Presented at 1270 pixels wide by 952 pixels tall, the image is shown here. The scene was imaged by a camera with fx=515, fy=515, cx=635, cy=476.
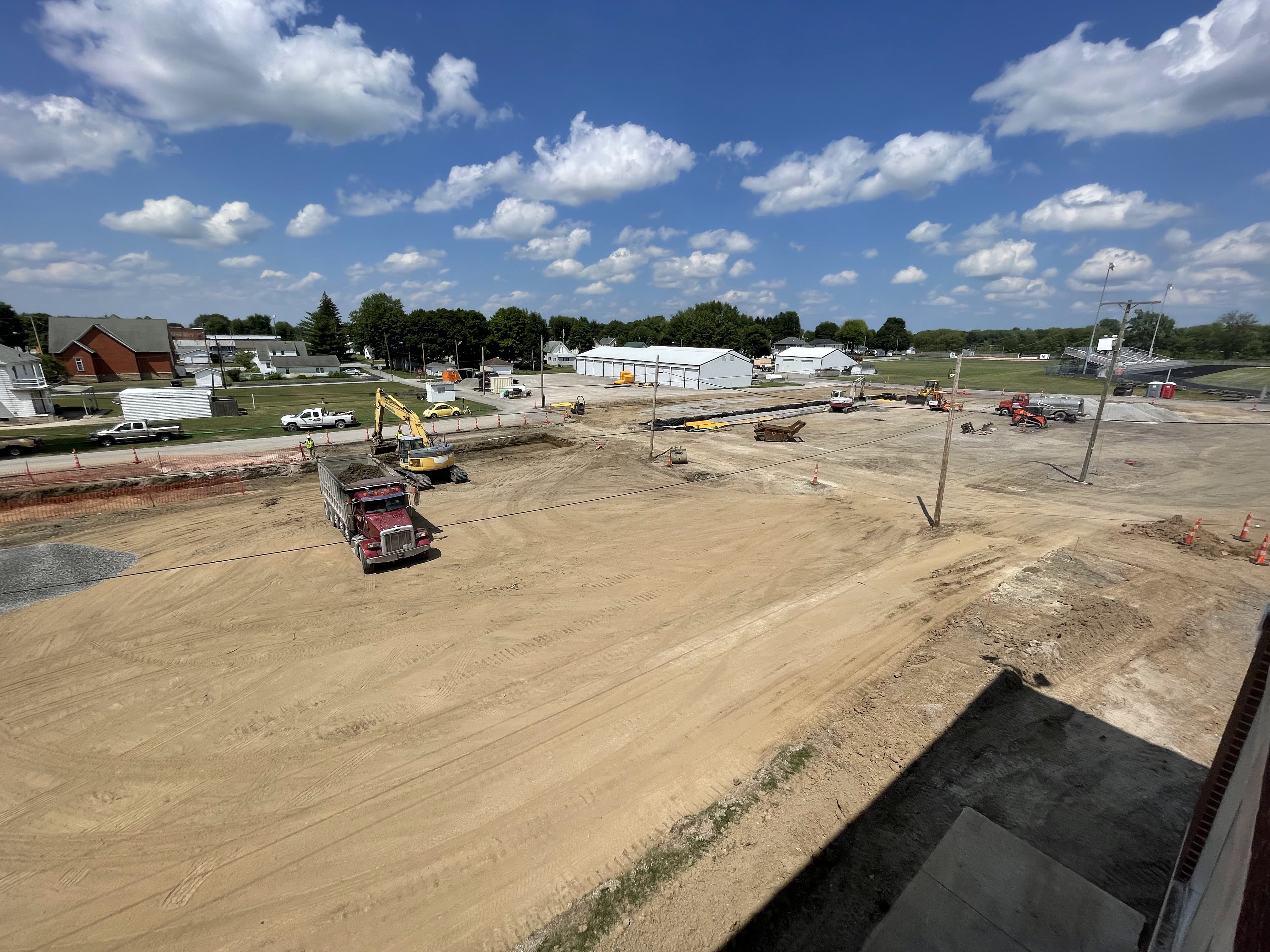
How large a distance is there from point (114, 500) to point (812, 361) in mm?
98325

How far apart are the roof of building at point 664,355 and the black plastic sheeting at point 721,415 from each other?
1802 cm

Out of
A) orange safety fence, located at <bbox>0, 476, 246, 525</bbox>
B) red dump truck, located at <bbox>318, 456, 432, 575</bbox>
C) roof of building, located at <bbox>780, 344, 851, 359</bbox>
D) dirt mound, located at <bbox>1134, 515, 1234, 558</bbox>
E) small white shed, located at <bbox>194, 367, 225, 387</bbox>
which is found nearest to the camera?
red dump truck, located at <bbox>318, 456, 432, 575</bbox>

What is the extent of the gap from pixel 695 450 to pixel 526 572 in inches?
→ 800

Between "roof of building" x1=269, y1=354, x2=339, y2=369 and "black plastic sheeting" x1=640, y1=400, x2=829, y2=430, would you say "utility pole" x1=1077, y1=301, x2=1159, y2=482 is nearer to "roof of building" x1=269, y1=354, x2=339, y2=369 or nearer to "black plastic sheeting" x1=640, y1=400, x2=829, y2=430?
"black plastic sheeting" x1=640, y1=400, x2=829, y2=430

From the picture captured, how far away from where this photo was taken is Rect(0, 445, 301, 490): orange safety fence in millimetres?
26078

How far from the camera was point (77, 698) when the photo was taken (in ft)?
37.3

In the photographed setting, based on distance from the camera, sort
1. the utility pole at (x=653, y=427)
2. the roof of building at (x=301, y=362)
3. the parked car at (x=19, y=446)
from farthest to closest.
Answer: the roof of building at (x=301, y=362), the utility pole at (x=653, y=427), the parked car at (x=19, y=446)

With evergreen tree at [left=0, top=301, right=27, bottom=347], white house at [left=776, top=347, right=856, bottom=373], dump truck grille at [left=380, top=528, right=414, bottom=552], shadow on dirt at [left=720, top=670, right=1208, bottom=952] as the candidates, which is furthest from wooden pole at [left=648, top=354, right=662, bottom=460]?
evergreen tree at [left=0, top=301, right=27, bottom=347]

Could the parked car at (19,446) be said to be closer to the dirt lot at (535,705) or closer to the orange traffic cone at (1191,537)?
the dirt lot at (535,705)

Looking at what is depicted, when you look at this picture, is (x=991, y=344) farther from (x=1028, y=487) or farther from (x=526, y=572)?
(x=526, y=572)

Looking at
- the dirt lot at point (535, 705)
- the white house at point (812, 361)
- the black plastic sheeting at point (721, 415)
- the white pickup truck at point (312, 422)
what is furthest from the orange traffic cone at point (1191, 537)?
the white house at point (812, 361)

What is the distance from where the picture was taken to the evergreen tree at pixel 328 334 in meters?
112

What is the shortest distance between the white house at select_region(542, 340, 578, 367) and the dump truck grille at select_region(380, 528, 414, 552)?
330ft

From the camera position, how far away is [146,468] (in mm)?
28984
